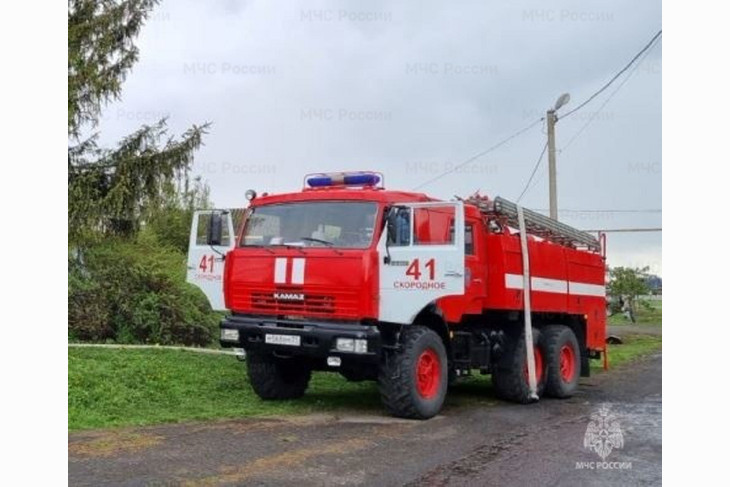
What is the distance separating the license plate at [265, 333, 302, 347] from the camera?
8031 millimetres

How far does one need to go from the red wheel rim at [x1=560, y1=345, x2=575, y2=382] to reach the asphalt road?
85.1 inches

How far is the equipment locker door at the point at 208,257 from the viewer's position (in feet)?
29.6

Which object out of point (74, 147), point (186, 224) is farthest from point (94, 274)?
point (186, 224)

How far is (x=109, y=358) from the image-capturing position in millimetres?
11117

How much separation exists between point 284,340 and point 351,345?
766 mm

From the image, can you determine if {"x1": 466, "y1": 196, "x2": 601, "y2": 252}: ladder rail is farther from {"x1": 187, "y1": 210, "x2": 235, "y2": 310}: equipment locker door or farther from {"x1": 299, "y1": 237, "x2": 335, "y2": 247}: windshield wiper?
{"x1": 187, "y1": 210, "x2": 235, "y2": 310}: equipment locker door

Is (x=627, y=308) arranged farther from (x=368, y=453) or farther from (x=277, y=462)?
(x=277, y=462)

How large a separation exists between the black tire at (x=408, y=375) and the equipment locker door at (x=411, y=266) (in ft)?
1.23

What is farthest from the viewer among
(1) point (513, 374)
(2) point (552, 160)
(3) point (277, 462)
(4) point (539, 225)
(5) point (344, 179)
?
(2) point (552, 160)

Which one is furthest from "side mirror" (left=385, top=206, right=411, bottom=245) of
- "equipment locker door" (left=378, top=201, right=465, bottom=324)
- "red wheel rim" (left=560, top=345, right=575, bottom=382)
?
"red wheel rim" (left=560, top=345, right=575, bottom=382)

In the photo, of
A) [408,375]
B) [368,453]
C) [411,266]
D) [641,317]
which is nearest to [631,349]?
[641,317]

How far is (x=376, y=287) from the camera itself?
7.93 m

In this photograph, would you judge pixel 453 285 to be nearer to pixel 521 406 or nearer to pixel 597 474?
pixel 597 474

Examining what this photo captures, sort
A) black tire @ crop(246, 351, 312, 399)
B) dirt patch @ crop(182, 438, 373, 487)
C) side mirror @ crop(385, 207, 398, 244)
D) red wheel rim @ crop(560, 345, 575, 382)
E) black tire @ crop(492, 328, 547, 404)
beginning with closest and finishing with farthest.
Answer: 1. dirt patch @ crop(182, 438, 373, 487)
2. side mirror @ crop(385, 207, 398, 244)
3. black tire @ crop(246, 351, 312, 399)
4. black tire @ crop(492, 328, 547, 404)
5. red wheel rim @ crop(560, 345, 575, 382)
